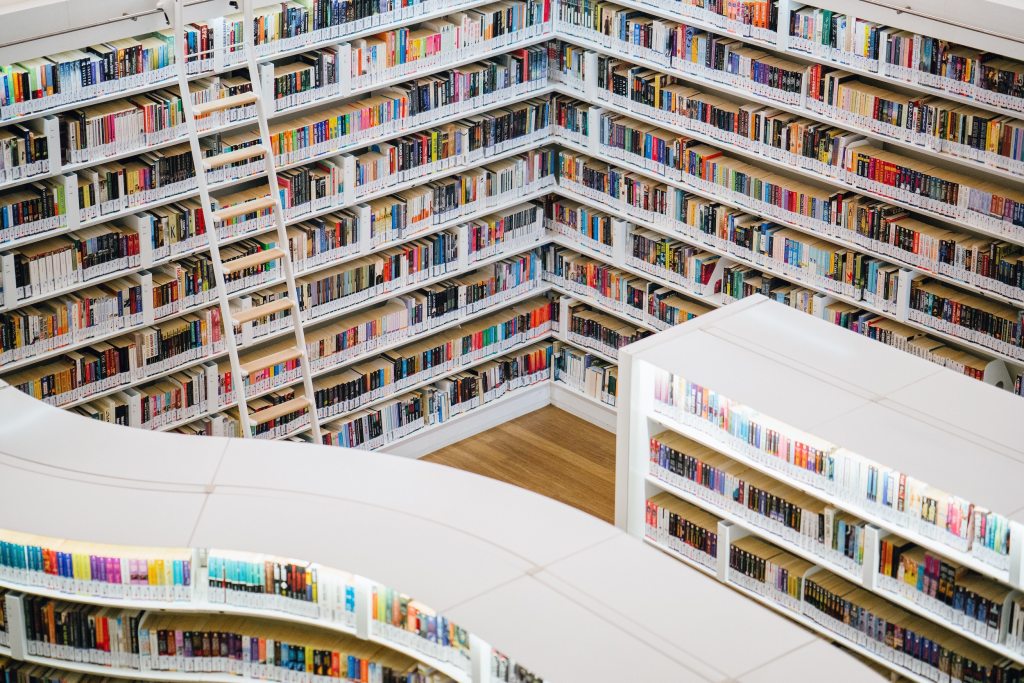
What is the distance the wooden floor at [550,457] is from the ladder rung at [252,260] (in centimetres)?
230

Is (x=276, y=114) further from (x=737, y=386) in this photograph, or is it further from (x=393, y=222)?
(x=737, y=386)

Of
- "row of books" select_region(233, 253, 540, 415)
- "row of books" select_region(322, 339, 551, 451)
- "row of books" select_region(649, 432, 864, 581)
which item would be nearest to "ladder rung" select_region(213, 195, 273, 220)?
"row of books" select_region(233, 253, 540, 415)

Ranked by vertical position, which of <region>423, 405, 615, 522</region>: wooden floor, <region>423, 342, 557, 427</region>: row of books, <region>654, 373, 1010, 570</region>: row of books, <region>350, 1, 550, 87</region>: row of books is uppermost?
<region>350, 1, 550, 87</region>: row of books

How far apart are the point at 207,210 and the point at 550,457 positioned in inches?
123

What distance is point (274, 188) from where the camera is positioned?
28.5 ft

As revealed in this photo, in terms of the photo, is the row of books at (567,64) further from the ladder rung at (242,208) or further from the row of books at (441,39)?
the ladder rung at (242,208)

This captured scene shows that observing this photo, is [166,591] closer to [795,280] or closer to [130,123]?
[130,123]

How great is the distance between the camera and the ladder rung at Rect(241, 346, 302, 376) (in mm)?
8758

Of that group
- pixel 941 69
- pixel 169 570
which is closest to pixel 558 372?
pixel 941 69

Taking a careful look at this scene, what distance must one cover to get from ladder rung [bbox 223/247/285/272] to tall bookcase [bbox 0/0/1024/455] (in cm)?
25

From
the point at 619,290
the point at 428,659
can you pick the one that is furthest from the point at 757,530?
the point at 619,290

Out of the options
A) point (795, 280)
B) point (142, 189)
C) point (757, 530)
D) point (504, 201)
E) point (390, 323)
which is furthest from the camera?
point (504, 201)

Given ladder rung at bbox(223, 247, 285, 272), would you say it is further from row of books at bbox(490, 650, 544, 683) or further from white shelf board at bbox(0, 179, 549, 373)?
row of books at bbox(490, 650, 544, 683)

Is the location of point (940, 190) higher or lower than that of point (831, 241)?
higher
